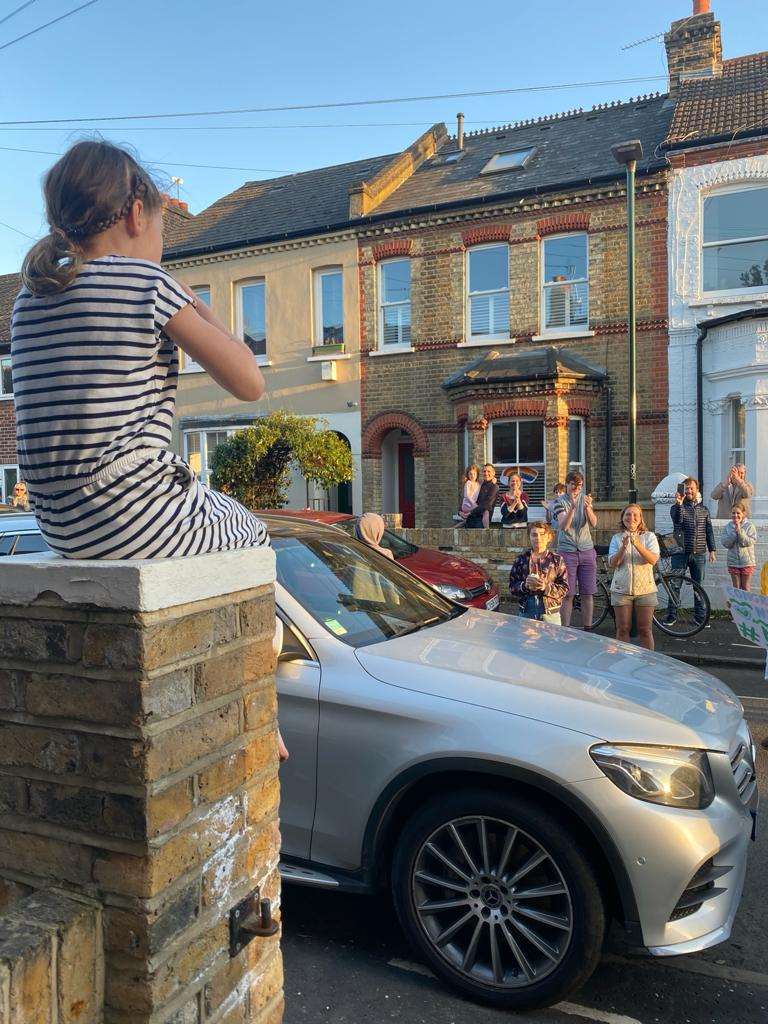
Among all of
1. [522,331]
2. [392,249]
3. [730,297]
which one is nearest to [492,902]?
[730,297]

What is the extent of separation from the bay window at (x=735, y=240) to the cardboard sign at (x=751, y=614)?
10.3m

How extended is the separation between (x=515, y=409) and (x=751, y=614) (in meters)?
10.3

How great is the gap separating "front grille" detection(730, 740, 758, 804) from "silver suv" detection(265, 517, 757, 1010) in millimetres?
13

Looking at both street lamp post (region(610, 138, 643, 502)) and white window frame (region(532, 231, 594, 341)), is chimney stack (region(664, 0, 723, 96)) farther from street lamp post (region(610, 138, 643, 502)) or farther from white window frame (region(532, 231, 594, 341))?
street lamp post (region(610, 138, 643, 502))

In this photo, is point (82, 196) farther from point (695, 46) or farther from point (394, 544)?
point (695, 46)

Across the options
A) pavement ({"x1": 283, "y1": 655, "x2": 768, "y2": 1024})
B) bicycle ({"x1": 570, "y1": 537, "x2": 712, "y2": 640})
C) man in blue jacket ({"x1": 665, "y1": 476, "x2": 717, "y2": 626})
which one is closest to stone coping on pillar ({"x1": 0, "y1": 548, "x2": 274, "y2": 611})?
pavement ({"x1": 283, "y1": 655, "x2": 768, "y2": 1024})

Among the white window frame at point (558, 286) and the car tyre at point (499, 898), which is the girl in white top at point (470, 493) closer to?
the white window frame at point (558, 286)

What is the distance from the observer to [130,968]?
157cm

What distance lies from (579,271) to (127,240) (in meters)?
16.4

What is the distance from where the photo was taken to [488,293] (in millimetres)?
17766

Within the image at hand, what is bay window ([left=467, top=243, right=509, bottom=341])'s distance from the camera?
17641 millimetres

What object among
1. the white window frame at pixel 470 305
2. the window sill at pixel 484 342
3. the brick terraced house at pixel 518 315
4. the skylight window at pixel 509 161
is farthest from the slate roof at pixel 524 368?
the skylight window at pixel 509 161

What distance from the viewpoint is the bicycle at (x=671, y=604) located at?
10633mm

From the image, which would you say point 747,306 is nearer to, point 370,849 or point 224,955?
point 370,849
